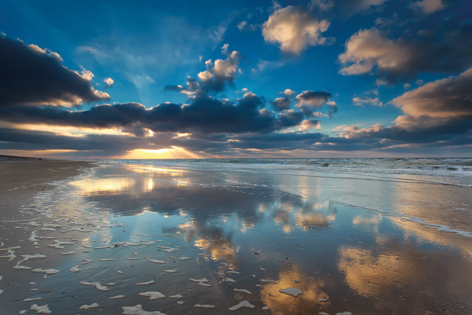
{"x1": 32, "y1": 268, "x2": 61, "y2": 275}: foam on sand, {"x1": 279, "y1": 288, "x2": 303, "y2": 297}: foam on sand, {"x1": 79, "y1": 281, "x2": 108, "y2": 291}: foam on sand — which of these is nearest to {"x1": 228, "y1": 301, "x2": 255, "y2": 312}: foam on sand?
{"x1": 279, "y1": 288, "x2": 303, "y2": 297}: foam on sand

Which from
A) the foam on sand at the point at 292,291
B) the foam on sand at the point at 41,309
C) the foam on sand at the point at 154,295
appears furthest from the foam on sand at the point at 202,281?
the foam on sand at the point at 41,309

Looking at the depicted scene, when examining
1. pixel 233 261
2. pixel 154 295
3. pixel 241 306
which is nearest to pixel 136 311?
pixel 154 295

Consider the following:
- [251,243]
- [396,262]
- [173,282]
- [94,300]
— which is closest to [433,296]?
[396,262]

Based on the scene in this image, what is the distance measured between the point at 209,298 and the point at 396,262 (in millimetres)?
3456

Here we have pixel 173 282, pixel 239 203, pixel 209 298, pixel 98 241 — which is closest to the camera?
pixel 209 298

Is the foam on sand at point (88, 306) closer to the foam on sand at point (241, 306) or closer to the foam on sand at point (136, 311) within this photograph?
the foam on sand at point (136, 311)

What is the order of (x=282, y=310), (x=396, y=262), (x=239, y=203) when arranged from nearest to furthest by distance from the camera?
(x=282, y=310), (x=396, y=262), (x=239, y=203)

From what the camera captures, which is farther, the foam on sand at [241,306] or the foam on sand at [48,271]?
the foam on sand at [48,271]

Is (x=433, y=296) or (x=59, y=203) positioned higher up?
(x=59, y=203)

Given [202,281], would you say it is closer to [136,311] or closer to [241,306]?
[241,306]

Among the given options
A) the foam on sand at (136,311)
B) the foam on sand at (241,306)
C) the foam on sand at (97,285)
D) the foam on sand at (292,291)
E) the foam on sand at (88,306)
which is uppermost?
the foam on sand at (97,285)

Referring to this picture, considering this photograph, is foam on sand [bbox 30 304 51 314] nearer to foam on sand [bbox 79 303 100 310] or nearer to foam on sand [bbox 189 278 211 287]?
foam on sand [bbox 79 303 100 310]

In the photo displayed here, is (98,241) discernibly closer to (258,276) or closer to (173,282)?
(173,282)

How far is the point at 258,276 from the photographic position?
3.26m
